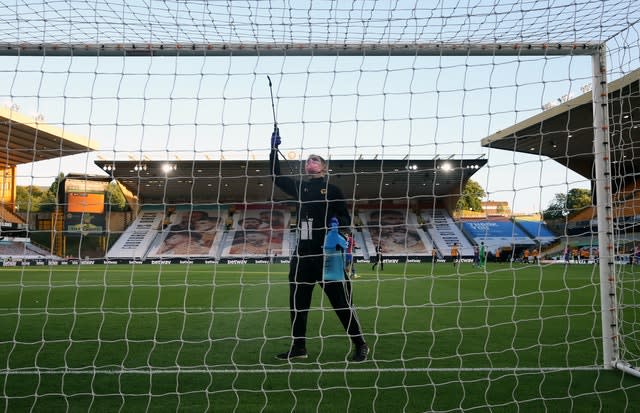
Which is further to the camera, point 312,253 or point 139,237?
point 139,237

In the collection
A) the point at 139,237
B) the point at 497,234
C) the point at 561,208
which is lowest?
the point at 139,237

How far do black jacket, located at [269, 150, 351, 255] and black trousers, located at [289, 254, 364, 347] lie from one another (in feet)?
0.42

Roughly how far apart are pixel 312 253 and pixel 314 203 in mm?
493

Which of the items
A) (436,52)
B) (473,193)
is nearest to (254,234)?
(473,193)

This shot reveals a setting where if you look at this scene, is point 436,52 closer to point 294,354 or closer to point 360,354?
point 360,354

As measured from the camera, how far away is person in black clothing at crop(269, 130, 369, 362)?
4.94 metres

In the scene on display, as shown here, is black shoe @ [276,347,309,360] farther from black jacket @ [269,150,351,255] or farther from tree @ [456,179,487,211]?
tree @ [456,179,487,211]

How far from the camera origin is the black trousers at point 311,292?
16.2ft

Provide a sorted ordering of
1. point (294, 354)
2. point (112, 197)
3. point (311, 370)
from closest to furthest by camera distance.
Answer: point (311, 370) → point (294, 354) → point (112, 197)

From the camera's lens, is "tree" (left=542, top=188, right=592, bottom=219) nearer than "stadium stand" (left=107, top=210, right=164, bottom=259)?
Yes

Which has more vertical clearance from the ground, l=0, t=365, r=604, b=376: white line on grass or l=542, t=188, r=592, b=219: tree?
l=542, t=188, r=592, b=219: tree

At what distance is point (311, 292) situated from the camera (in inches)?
196

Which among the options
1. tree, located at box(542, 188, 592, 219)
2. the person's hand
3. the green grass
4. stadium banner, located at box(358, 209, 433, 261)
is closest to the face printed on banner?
the person's hand

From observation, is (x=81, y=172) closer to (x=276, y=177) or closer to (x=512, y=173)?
(x=276, y=177)
